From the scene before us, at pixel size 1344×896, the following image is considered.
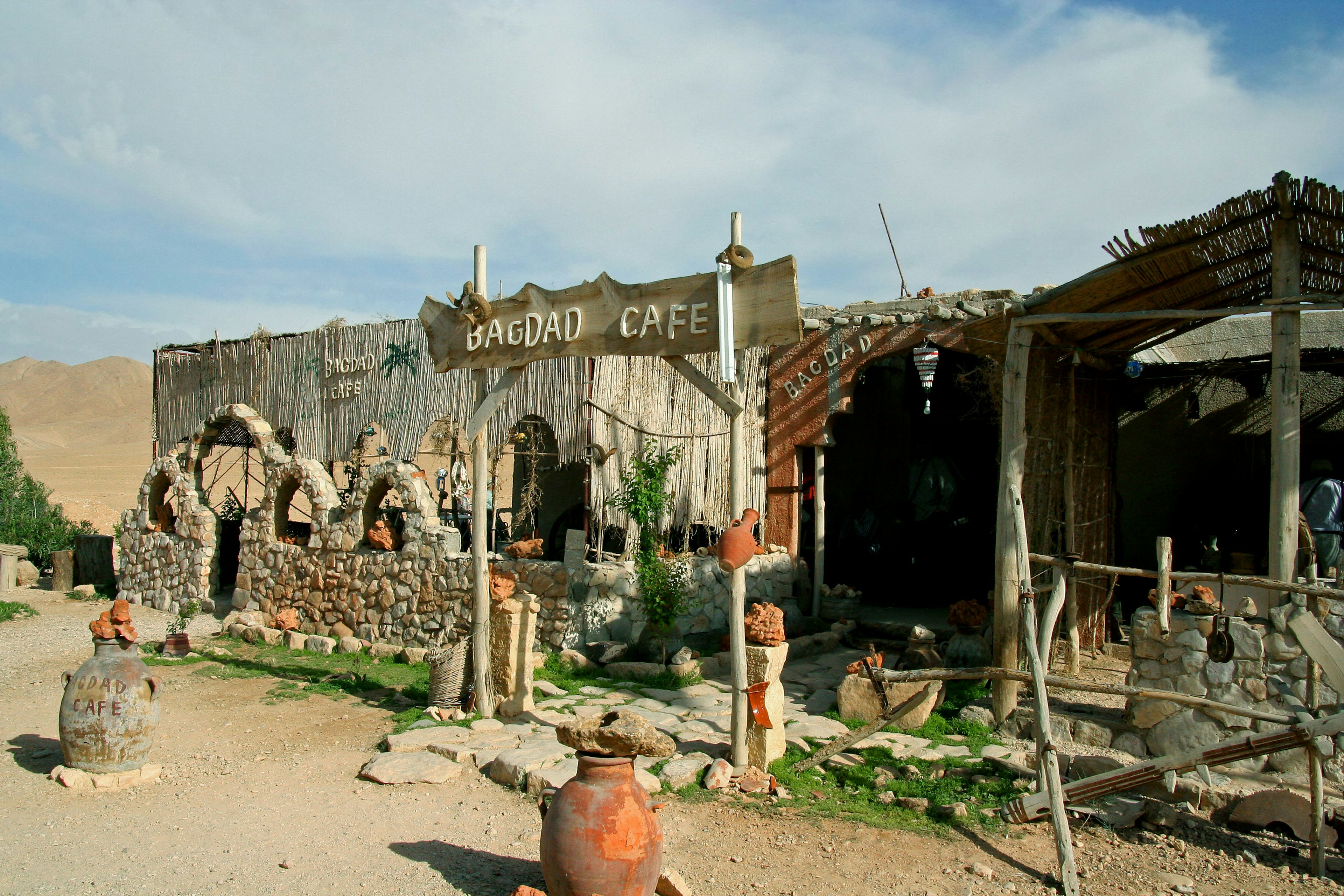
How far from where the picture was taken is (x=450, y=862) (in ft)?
15.5

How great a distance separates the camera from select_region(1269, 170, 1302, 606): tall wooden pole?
5.84 metres

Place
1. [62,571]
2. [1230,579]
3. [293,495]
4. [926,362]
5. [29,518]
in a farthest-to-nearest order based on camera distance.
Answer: [29,518], [62,571], [293,495], [926,362], [1230,579]

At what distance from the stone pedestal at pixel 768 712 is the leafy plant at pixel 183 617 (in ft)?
25.0

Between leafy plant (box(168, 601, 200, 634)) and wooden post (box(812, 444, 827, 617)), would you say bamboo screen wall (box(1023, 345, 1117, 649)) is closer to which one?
wooden post (box(812, 444, 827, 617))

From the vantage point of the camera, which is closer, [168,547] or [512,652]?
[512,652]

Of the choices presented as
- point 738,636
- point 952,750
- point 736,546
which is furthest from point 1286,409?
point 738,636

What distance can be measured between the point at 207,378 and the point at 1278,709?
15416 millimetres

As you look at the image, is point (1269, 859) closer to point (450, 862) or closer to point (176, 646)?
point (450, 862)

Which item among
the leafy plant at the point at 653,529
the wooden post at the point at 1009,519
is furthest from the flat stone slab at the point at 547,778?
the leafy plant at the point at 653,529

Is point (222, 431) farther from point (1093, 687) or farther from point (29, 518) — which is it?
point (1093, 687)

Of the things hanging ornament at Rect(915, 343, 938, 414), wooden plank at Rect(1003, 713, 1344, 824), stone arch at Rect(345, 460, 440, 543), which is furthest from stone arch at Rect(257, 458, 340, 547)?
wooden plank at Rect(1003, 713, 1344, 824)

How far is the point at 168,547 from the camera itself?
1391cm

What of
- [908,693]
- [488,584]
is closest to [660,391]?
[488,584]

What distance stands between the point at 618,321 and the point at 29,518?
17125 millimetres
